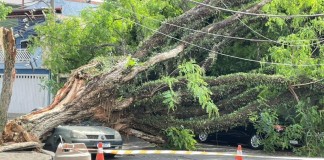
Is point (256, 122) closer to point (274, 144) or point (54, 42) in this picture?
point (274, 144)

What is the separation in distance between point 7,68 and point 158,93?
4.78 metres

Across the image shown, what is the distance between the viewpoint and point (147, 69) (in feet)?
48.0

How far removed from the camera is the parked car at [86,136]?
12445mm

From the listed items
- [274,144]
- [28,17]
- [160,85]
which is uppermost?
[28,17]

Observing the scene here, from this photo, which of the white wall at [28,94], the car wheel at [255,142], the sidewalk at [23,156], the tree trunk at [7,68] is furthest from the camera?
the white wall at [28,94]

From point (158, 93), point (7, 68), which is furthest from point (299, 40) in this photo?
point (7, 68)

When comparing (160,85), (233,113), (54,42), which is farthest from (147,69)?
(54,42)

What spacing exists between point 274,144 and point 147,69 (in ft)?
15.8

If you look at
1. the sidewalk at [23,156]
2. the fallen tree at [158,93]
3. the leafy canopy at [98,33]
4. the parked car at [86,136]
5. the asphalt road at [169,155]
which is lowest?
the asphalt road at [169,155]

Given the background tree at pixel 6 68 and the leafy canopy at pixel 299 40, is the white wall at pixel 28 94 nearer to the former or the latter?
the background tree at pixel 6 68

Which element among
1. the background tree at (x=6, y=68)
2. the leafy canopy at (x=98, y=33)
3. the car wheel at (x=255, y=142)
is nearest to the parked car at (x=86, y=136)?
the background tree at (x=6, y=68)

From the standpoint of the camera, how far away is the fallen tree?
13.6 m

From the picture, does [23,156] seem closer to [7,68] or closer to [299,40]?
[7,68]

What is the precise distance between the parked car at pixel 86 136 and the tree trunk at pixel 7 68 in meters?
1.61
